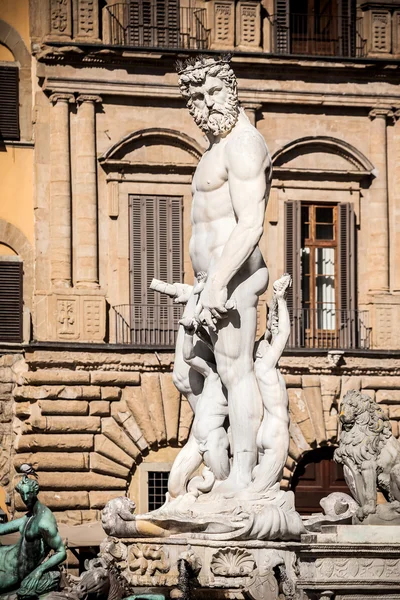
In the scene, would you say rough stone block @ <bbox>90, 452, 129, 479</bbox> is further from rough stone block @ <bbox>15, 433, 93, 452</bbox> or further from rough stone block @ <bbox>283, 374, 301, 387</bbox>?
rough stone block @ <bbox>283, 374, 301, 387</bbox>

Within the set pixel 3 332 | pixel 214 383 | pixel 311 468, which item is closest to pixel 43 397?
pixel 3 332

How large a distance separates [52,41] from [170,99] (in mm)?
2440

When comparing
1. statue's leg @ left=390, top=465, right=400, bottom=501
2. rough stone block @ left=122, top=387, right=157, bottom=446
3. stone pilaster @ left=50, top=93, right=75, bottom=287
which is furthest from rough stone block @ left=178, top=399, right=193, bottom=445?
statue's leg @ left=390, top=465, right=400, bottom=501

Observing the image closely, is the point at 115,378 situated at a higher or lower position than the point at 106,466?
higher

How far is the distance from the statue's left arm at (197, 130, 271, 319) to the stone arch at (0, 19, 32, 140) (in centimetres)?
2433

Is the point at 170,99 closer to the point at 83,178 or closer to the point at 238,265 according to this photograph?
the point at 83,178

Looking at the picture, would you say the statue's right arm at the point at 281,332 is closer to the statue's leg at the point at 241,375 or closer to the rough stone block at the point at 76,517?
the statue's leg at the point at 241,375

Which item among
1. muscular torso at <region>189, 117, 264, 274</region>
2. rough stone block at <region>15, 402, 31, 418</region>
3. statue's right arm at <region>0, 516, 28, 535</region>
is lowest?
statue's right arm at <region>0, 516, 28, 535</region>

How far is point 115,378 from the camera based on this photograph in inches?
1633

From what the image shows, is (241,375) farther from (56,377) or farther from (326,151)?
(326,151)

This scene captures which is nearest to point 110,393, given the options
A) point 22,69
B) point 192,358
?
point 22,69

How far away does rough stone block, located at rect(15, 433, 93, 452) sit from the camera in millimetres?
40594

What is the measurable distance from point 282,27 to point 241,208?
83.3ft

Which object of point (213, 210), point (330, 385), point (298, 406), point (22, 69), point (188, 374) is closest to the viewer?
point (213, 210)
